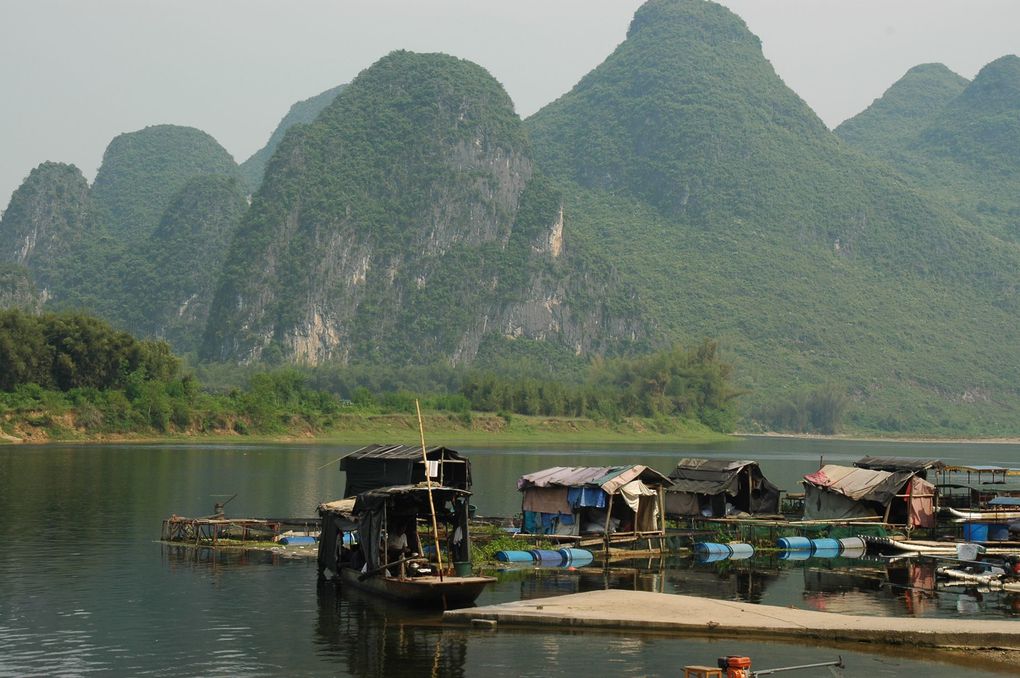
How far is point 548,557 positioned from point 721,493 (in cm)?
1137

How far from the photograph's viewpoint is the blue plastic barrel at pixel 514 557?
34.4m

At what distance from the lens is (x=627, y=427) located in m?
133

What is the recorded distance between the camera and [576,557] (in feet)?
114

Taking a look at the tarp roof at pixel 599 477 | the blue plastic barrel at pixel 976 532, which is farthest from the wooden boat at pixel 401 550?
the blue plastic barrel at pixel 976 532

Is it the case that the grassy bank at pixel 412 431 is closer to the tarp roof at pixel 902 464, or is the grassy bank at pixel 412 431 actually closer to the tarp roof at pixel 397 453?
the tarp roof at pixel 397 453

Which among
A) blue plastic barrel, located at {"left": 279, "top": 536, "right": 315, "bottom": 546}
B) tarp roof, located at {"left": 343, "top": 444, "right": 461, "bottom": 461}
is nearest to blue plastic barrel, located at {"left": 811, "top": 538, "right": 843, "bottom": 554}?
tarp roof, located at {"left": 343, "top": 444, "right": 461, "bottom": 461}

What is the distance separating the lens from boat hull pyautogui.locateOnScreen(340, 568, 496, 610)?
2648cm

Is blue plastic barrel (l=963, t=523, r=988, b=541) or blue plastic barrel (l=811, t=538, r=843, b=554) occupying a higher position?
blue plastic barrel (l=963, t=523, r=988, b=541)

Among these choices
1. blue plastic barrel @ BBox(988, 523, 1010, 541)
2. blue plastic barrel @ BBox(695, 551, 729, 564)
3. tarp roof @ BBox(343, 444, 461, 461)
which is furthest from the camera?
blue plastic barrel @ BBox(988, 523, 1010, 541)

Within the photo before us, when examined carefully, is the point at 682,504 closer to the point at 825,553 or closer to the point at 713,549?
the point at 825,553

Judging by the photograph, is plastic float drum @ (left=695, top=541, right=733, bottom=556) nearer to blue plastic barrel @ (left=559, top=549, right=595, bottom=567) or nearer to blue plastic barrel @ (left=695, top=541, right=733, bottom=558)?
blue plastic barrel @ (left=695, top=541, right=733, bottom=558)

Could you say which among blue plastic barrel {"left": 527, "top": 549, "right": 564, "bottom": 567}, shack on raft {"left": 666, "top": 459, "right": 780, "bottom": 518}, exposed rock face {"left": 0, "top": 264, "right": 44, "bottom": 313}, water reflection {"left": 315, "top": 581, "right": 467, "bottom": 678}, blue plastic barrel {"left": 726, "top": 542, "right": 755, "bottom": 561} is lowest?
water reflection {"left": 315, "top": 581, "right": 467, "bottom": 678}

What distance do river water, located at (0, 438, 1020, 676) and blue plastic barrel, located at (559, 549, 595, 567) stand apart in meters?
0.59

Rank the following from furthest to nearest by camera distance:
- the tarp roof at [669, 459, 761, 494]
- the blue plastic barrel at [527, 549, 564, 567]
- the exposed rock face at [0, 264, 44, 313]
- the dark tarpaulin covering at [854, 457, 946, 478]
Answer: the exposed rock face at [0, 264, 44, 313] < the tarp roof at [669, 459, 761, 494] < the dark tarpaulin covering at [854, 457, 946, 478] < the blue plastic barrel at [527, 549, 564, 567]
